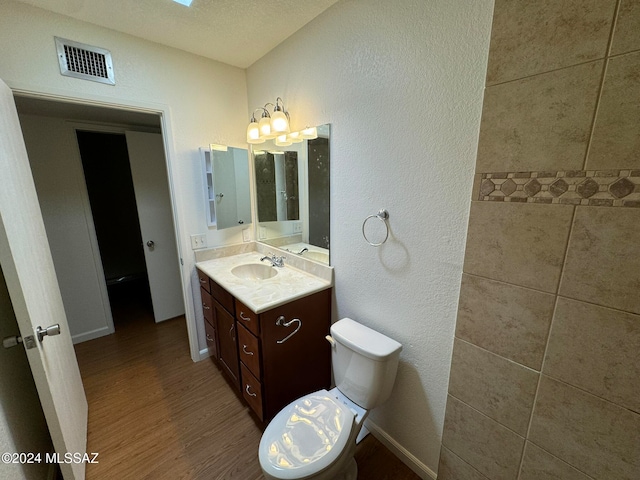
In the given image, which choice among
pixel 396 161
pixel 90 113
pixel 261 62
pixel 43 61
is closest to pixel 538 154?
pixel 396 161

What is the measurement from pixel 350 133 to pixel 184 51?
4.66 feet

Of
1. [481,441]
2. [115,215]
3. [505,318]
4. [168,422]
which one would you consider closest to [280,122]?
[505,318]

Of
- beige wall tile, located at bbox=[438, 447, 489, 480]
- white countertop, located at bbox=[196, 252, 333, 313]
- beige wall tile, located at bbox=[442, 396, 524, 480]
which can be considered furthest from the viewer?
white countertop, located at bbox=[196, 252, 333, 313]

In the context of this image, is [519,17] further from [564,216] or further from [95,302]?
[95,302]

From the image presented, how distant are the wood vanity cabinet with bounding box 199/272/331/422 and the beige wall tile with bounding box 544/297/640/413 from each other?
1.10 m

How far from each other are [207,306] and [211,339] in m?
0.31

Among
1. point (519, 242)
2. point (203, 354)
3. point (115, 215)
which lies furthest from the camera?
point (115, 215)

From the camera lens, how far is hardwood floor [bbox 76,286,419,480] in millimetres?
1352

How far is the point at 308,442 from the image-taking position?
3.50ft

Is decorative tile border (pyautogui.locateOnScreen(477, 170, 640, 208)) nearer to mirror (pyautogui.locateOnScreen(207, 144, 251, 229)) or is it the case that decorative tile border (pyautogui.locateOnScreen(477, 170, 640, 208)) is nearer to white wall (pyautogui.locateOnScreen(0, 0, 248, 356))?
mirror (pyautogui.locateOnScreen(207, 144, 251, 229))

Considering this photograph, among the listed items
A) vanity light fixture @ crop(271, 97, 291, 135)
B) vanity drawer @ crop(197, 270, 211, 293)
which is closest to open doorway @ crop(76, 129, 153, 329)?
vanity drawer @ crop(197, 270, 211, 293)

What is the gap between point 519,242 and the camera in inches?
33.0

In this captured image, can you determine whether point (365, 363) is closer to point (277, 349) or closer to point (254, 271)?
point (277, 349)

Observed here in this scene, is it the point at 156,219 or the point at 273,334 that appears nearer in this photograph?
the point at 273,334
